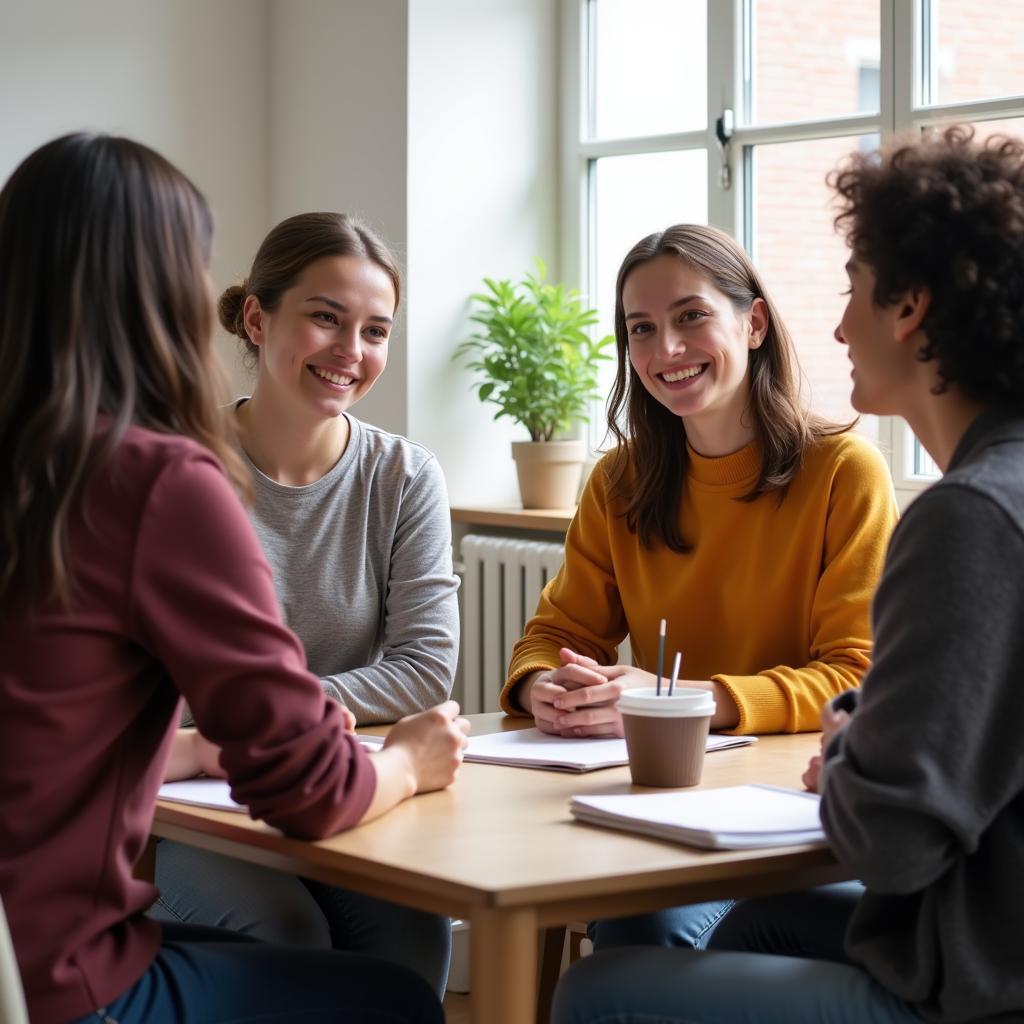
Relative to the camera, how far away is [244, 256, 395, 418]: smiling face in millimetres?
2234

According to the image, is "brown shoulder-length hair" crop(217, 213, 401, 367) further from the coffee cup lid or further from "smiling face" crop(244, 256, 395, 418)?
the coffee cup lid

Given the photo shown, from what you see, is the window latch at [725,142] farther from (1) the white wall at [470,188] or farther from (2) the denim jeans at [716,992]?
(2) the denim jeans at [716,992]

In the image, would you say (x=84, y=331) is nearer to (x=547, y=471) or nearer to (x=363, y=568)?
(x=363, y=568)

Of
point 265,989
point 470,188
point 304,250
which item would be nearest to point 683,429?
point 304,250

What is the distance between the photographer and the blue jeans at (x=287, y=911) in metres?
1.81

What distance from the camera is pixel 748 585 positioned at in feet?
6.95

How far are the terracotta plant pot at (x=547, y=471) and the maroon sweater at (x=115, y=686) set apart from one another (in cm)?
240

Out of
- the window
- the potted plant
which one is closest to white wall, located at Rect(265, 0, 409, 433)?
the potted plant

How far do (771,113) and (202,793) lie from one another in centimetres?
242

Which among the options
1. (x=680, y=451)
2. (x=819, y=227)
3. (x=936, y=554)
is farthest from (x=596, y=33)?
(x=936, y=554)

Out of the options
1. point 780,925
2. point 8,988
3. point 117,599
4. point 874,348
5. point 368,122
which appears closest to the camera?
point 8,988

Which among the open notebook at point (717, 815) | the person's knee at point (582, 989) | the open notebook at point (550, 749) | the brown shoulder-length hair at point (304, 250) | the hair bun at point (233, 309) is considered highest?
the brown shoulder-length hair at point (304, 250)

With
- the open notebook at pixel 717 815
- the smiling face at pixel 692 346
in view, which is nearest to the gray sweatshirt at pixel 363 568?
the smiling face at pixel 692 346

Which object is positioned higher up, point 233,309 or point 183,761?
point 233,309
